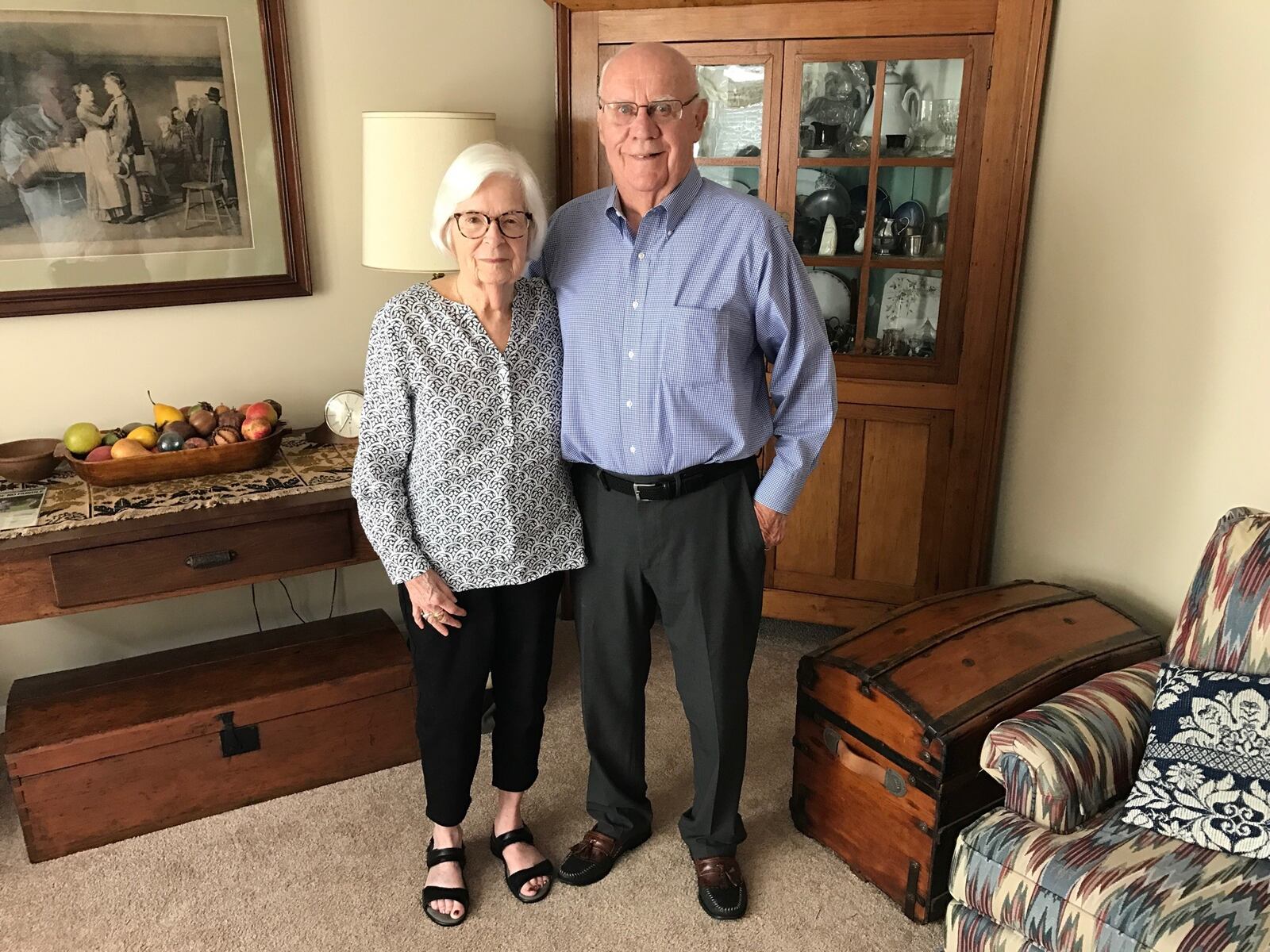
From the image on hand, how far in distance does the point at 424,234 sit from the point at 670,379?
0.94m

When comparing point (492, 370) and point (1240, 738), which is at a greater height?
point (492, 370)

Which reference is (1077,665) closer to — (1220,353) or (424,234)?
(1220,353)

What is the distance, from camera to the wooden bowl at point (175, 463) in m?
2.20

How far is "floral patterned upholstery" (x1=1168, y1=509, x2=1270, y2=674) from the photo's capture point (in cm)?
167

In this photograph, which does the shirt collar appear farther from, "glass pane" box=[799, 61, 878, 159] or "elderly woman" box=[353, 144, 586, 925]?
"glass pane" box=[799, 61, 878, 159]

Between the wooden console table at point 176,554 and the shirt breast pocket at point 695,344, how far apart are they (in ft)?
2.89

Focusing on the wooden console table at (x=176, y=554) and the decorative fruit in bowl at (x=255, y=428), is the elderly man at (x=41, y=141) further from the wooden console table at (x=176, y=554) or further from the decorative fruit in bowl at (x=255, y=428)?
the wooden console table at (x=176, y=554)

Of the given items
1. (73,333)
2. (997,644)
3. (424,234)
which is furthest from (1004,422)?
(73,333)

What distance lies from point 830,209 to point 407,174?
44.6 inches

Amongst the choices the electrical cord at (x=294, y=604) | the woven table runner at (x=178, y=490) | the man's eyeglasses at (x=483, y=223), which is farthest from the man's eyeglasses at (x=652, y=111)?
the electrical cord at (x=294, y=604)

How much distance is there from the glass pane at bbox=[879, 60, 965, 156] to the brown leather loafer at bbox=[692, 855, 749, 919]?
1.83 m

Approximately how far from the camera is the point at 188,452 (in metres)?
2.25

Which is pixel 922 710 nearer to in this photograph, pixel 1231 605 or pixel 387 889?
pixel 1231 605

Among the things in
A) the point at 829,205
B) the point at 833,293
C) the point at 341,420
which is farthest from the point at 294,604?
the point at 829,205
